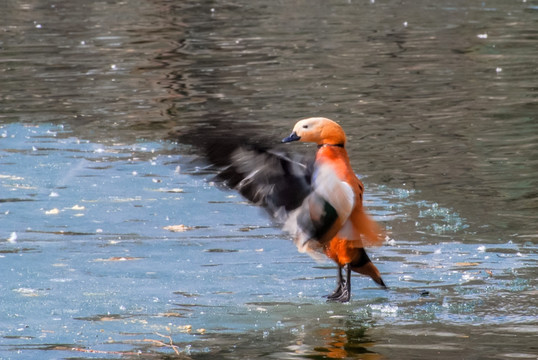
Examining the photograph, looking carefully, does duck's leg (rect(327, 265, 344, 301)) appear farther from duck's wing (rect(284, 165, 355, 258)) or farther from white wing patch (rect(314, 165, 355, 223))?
white wing patch (rect(314, 165, 355, 223))

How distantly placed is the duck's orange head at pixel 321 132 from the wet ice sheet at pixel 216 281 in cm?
95

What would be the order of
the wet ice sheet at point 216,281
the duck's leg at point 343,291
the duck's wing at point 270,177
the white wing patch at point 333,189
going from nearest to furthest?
1. the wet ice sheet at point 216,281
2. the white wing patch at point 333,189
3. the duck's wing at point 270,177
4. the duck's leg at point 343,291

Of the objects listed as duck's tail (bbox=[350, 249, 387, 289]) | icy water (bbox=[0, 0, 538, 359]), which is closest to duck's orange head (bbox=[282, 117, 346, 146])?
icy water (bbox=[0, 0, 538, 359])

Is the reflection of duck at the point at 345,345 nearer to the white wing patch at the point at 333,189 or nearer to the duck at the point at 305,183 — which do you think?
the duck at the point at 305,183

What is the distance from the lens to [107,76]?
16.6 metres

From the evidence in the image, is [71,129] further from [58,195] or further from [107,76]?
[107,76]

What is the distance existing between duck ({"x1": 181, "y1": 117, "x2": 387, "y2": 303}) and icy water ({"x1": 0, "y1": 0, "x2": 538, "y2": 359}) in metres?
0.23

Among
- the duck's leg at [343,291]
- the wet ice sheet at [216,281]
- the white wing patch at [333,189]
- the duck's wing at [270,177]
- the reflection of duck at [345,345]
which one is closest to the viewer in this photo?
the reflection of duck at [345,345]

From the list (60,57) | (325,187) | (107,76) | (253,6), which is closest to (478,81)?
(107,76)

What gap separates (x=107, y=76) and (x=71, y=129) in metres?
4.89

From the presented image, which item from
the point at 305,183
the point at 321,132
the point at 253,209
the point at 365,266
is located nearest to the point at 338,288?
the point at 365,266

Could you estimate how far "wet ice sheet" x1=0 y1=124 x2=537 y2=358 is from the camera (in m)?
5.25

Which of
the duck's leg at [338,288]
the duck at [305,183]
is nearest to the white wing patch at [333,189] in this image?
the duck at [305,183]

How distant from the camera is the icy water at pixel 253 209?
Answer: 5379 millimetres
